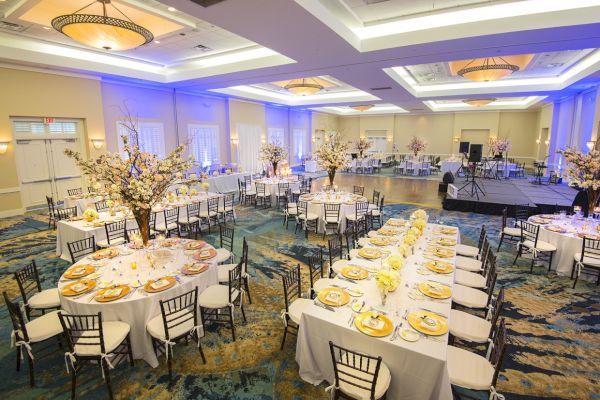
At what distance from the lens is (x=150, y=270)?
4.02 metres

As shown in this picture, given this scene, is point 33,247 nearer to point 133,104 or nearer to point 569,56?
point 133,104

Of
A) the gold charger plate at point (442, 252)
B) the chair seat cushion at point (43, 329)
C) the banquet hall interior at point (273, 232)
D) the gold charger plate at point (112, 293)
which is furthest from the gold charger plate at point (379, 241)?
the chair seat cushion at point (43, 329)

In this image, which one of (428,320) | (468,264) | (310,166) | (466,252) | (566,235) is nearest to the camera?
(428,320)

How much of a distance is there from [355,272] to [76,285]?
10.6ft

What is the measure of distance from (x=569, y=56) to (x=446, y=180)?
5.39 meters

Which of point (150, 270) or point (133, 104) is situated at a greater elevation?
point (133, 104)

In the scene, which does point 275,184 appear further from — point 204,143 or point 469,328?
point 469,328

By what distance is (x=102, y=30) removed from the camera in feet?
16.2

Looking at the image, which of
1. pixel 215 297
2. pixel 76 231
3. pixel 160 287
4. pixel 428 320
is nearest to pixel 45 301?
pixel 160 287

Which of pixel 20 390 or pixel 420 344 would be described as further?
pixel 20 390

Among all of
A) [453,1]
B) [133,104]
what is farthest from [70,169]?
[453,1]

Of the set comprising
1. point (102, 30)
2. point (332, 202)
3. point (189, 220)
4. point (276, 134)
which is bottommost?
point (189, 220)

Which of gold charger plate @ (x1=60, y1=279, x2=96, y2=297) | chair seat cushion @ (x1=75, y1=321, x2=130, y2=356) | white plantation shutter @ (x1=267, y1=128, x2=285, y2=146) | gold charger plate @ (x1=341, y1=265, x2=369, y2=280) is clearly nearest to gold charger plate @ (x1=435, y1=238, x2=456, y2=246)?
gold charger plate @ (x1=341, y1=265, x2=369, y2=280)

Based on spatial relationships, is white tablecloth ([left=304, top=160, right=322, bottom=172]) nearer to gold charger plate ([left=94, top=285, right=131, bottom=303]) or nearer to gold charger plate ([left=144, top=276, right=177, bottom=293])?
gold charger plate ([left=144, top=276, right=177, bottom=293])
